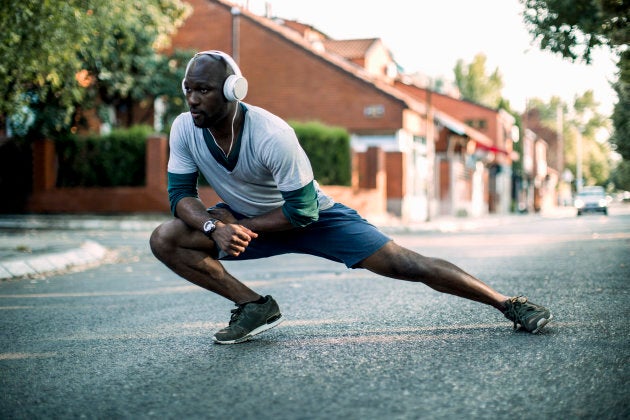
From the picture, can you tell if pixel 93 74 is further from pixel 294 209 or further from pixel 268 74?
pixel 294 209

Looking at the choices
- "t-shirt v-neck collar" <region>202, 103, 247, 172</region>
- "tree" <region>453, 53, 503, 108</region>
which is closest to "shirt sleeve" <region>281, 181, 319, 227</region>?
"t-shirt v-neck collar" <region>202, 103, 247, 172</region>

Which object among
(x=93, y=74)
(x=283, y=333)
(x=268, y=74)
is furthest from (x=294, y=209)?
(x=268, y=74)

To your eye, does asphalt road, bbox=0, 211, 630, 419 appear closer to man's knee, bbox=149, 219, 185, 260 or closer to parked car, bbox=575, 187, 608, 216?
man's knee, bbox=149, 219, 185, 260

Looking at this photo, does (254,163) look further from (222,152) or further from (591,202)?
(591,202)

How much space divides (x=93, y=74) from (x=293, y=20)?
1825cm

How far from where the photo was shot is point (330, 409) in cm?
309

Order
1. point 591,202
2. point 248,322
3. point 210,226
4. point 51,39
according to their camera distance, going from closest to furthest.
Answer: point 210,226, point 248,322, point 51,39, point 591,202

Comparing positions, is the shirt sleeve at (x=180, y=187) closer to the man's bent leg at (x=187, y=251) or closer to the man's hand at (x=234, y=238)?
the man's bent leg at (x=187, y=251)

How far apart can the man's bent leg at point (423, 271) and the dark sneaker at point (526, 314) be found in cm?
11

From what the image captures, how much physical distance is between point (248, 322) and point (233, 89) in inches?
53.6

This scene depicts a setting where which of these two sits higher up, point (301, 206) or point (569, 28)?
point (569, 28)

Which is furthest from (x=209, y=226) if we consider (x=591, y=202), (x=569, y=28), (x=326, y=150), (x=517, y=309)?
(x=591, y=202)

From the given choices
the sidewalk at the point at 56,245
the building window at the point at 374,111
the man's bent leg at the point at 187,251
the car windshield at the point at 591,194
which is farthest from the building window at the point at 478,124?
the man's bent leg at the point at 187,251

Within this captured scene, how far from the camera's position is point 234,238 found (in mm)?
4273
